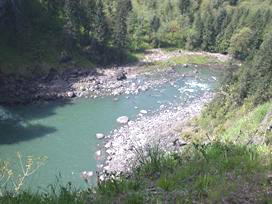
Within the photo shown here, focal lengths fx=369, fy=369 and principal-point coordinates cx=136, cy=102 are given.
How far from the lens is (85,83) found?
52.2m

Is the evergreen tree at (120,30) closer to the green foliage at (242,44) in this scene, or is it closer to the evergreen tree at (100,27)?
the evergreen tree at (100,27)

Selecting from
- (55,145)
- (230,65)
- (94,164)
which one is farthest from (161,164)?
(230,65)

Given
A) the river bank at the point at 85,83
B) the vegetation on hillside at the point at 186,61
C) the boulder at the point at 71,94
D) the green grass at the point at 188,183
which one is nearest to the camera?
the green grass at the point at 188,183

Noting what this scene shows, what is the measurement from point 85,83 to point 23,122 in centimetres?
1479

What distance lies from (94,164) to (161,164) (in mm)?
24122

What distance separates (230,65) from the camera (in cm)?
3947

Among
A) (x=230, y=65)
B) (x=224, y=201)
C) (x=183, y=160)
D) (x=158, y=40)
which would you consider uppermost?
(x=224, y=201)

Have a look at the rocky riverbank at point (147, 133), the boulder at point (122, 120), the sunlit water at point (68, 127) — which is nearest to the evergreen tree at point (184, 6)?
the sunlit water at point (68, 127)

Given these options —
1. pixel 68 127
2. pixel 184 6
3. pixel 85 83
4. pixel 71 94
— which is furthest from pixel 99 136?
pixel 184 6

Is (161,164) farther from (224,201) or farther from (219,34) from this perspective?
(219,34)

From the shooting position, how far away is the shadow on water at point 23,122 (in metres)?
35.5

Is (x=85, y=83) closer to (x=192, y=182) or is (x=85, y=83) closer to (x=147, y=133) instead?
(x=147, y=133)

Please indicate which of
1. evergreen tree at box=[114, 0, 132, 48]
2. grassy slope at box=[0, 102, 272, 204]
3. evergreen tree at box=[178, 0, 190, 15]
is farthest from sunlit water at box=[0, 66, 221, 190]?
evergreen tree at box=[178, 0, 190, 15]

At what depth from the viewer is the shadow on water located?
3553 cm
